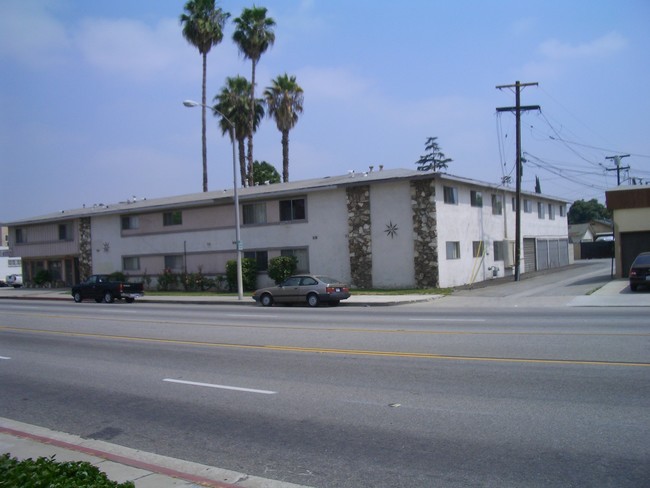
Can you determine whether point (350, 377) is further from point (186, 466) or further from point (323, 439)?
point (186, 466)

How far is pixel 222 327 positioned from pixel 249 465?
38.2ft

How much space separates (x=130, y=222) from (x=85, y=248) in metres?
5.66

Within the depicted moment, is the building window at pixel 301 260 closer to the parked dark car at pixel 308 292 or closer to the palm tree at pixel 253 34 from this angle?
the parked dark car at pixel 308 292

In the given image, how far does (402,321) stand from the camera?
16.8m

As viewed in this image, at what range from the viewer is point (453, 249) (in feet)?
101

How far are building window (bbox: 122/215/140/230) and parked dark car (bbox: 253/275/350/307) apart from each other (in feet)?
60.9

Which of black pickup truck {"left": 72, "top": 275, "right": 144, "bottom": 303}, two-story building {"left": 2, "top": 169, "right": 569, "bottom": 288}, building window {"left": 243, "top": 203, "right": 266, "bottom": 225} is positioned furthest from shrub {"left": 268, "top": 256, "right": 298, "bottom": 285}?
black pickup truck {"left": 72, "top": 275, "right": 144, "bottom": 303}

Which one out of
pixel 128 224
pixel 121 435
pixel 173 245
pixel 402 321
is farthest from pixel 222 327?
pixel 128 224

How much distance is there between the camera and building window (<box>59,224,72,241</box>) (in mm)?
46344

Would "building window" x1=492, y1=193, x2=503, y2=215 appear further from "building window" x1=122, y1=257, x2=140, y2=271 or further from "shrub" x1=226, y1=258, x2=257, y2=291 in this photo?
"building window" x1=122, y1=257, x2=140, y2=271

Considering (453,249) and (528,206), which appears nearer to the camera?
(453,249)

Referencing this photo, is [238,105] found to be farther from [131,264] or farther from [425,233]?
[425,233]

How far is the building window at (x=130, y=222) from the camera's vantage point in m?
41.3

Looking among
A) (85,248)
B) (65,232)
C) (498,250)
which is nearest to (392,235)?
(498,250)
